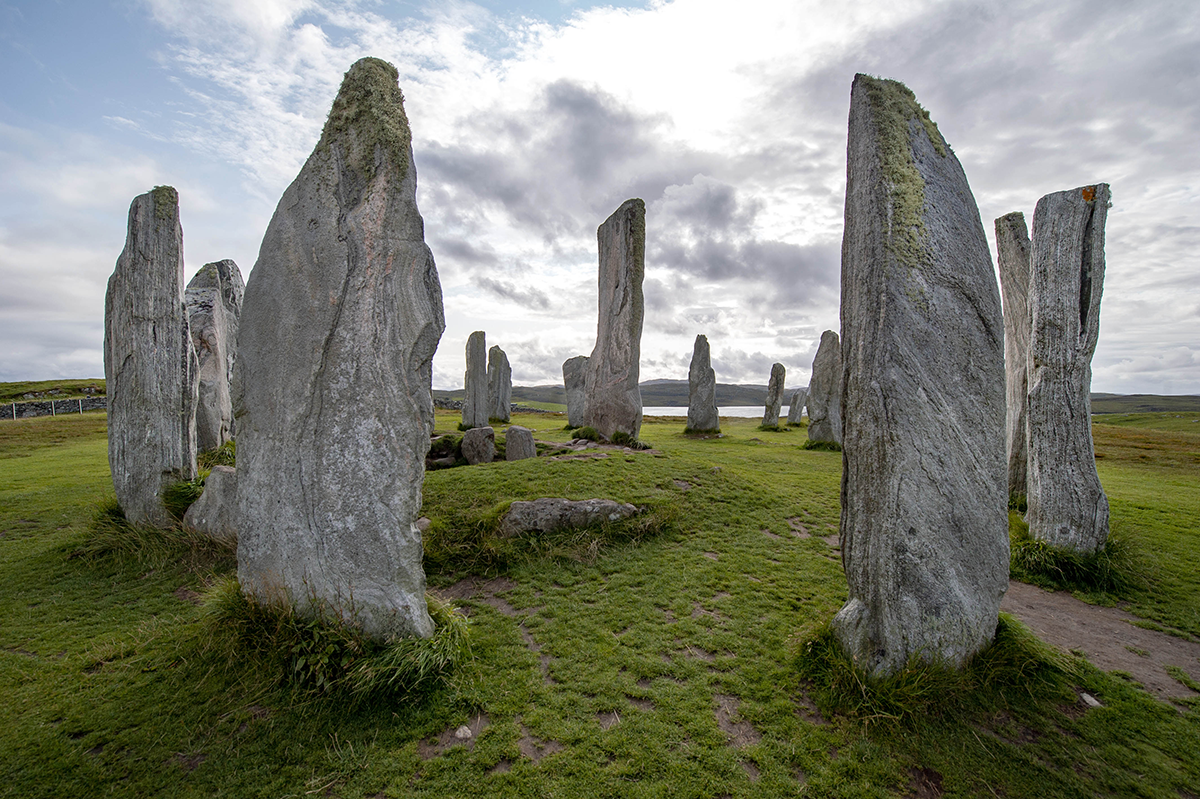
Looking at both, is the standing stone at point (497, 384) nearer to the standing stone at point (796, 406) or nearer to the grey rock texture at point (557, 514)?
the grey rock texture at point (557, 514)

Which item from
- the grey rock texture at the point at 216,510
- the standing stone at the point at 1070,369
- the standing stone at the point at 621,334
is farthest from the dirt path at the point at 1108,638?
the grey rock texture at the point at 216,510

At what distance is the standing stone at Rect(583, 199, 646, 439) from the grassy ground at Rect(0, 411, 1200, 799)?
25.2 feet

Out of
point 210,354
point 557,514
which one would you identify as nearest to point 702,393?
point 557,514

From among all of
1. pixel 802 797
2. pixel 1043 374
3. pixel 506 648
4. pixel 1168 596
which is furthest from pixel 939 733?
pixel 1043 374

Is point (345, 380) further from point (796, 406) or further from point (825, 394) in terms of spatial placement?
point (796, 406)

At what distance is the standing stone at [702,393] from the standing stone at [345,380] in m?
17.7

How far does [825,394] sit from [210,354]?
18.6m

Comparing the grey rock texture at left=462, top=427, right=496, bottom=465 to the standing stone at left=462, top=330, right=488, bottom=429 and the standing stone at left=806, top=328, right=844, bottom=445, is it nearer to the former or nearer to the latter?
the standing stone at left=462, top=330, right=488, bottom=429

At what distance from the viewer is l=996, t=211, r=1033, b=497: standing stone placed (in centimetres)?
868

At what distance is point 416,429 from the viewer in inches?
178

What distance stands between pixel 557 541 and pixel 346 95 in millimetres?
5812

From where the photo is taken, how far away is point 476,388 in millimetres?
21984

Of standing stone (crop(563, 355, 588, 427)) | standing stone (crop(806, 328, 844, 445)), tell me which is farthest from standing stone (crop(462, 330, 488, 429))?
standing stone (crop(806, 328, 844, 445))

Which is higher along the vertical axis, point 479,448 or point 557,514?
point 479,448
